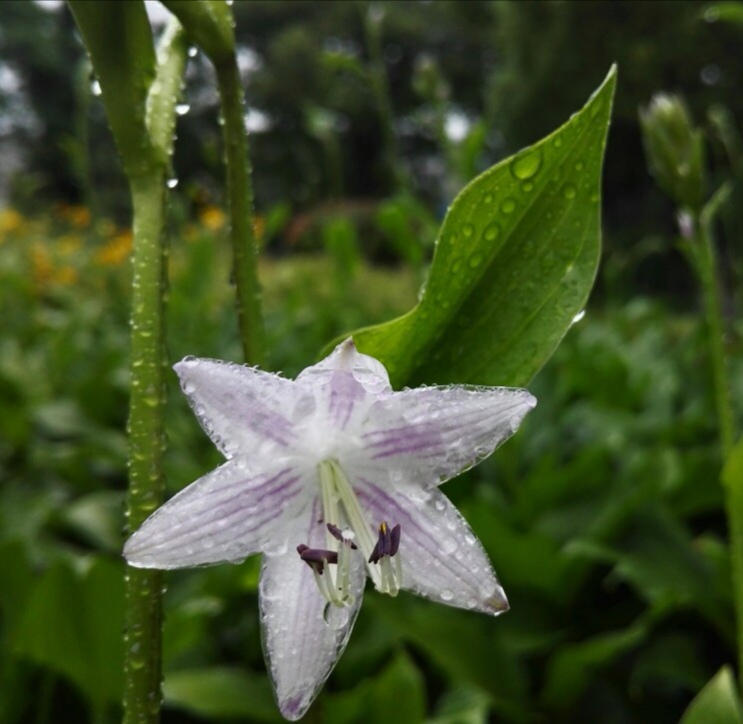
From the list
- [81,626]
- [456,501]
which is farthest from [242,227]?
[81,626]

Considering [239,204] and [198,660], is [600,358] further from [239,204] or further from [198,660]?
[239,204]

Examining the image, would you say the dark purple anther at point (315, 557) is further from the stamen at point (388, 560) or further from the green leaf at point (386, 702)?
the green leaf at point (386, 702)

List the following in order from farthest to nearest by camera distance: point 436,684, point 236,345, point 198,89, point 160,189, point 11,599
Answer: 1. point 198,89
2. point 236,345
3. point 436,684
4. point 11,599
5. point 160,189

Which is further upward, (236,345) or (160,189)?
(236,345)

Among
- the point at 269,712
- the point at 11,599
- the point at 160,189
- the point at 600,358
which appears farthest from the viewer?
the point at 600,358

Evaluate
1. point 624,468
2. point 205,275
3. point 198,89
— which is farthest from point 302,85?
point 624,468

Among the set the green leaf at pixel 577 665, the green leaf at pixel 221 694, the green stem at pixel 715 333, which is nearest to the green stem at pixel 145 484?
the green leaf at pixel 221 694
